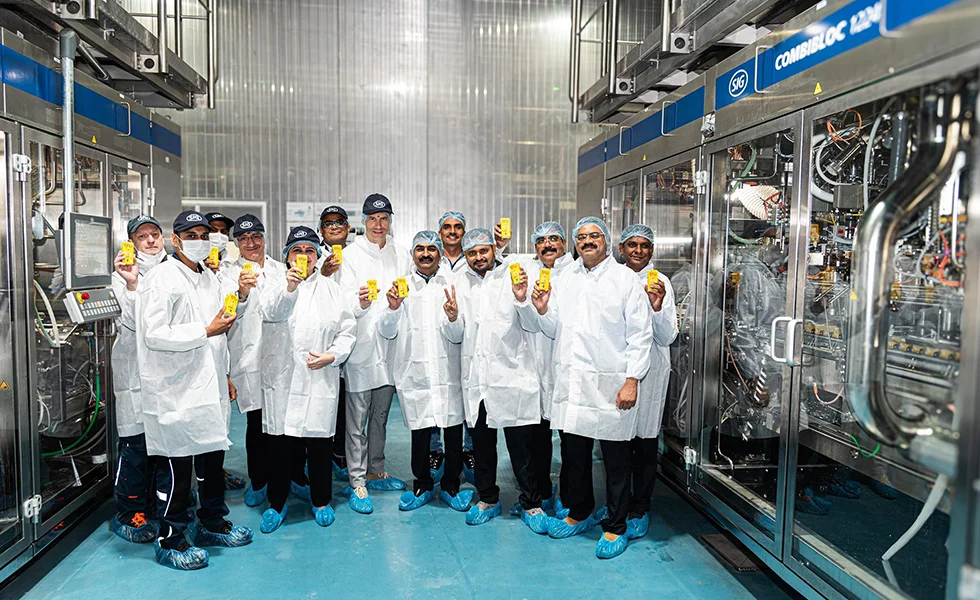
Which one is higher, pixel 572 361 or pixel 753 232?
pixel 753 232

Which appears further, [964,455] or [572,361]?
[572,361]

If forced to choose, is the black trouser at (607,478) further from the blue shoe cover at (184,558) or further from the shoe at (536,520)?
the blue shoe cover at (184,558)

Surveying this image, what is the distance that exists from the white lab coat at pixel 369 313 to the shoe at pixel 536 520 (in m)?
1.18

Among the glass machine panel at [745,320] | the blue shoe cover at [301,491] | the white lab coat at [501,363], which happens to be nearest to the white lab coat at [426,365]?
the white lab coat at [501,363]

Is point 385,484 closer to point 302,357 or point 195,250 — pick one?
point 302,357

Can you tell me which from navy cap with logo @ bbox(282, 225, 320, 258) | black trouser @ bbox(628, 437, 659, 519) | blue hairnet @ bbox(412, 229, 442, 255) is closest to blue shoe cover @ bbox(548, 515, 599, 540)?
black trouser @ bbox(628, 437, 659, 519)

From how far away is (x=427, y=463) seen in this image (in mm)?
4277

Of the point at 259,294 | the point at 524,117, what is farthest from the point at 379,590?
the point at 524,117

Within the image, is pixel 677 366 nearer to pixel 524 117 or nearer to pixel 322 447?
pixel 322 447

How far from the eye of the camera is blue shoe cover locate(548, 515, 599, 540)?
3.77 metres

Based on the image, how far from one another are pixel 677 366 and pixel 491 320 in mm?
1275

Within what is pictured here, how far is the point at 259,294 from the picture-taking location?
3.96 meters

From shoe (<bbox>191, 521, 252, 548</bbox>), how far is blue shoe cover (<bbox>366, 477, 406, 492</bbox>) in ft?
3.34

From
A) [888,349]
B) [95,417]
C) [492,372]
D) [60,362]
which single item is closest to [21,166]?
[60,362]
